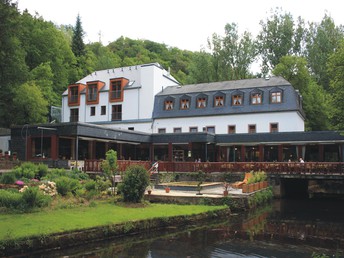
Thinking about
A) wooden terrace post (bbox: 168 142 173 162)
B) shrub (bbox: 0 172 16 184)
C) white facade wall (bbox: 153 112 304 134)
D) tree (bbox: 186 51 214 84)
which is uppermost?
tree (bbox: 186 51 214 84)

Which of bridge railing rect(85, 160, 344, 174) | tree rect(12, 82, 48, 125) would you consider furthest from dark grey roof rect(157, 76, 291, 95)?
tree rect(12, 82, 48, 125)

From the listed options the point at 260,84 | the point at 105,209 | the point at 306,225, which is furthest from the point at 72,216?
the point at 260,84

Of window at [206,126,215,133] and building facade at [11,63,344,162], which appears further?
window at [206,126,215,133]

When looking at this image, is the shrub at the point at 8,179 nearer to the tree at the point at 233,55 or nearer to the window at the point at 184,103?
the window at the point at 184,103

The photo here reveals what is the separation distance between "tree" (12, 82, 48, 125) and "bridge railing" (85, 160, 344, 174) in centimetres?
1848

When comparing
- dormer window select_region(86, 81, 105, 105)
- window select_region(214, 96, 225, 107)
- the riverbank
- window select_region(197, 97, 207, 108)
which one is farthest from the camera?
dormer window select_region(86, 81, 105, 105)

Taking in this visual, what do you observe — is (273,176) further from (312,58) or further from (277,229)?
(312,58)

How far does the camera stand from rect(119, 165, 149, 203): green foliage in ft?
63.1

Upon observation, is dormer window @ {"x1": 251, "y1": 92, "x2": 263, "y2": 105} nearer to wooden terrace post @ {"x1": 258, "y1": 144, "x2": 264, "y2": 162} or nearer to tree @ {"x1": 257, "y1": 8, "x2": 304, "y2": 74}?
wooden terrace post @ {"x1": 258, "y1": 144, "x2": 264, "y2": 162}

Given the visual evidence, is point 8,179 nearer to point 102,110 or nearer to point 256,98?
point 256,98

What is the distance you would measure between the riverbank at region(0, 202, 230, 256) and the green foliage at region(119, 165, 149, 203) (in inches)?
34.1

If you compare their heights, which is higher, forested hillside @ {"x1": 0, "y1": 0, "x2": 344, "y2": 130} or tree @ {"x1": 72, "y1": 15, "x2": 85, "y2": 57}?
tree @ {"x1": 72, "y1": 15, "x2": 85, "y2": 57}

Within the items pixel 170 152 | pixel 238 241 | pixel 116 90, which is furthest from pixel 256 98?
pixel 238 241

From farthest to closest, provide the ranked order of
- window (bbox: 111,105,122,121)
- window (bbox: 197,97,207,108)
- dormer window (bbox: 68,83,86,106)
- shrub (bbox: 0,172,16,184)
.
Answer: dormer window (bbox: 68,83,86,106) → window (bbox: 111,105,122,121) → window (bbox: 197,97,207,108) → shrub (bbox: 0,172,16,184)
